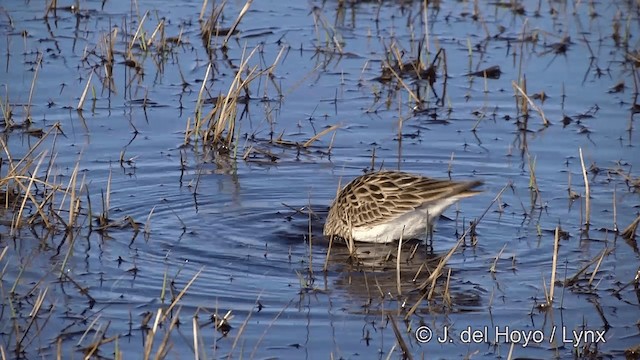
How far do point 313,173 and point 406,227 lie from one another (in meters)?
1.53

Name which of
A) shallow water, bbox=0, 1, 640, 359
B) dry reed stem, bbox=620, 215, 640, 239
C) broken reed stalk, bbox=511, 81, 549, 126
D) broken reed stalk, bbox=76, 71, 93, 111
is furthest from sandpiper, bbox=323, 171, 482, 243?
broken reed stalk, bbox=76, 71, 93, 111

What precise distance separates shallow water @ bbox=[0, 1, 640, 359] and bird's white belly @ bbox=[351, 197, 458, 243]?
12 cm

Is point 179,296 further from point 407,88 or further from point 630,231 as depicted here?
point 407,88

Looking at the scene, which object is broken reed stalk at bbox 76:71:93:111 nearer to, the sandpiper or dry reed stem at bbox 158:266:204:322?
the sandpiper

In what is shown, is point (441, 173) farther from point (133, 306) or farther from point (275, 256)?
point (133, 306)

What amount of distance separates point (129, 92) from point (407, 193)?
390 centimetres

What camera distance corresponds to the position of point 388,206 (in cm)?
924

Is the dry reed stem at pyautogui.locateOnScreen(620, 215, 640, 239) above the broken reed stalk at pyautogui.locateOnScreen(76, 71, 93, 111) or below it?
below

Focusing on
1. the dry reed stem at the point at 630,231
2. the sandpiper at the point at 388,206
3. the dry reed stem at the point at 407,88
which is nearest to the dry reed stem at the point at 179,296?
the sandpiper at the point at 388,206

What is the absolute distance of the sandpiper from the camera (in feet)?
29.6

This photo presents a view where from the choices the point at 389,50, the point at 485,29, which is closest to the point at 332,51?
the point at 389,50

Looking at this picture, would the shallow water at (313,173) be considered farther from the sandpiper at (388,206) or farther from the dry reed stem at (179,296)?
the sandpiper at (388,206)

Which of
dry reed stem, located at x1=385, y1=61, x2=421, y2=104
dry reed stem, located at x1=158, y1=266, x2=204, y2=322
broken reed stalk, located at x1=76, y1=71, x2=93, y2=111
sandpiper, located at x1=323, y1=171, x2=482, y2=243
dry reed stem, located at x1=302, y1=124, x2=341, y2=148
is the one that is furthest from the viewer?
dry reed stem, located at x1=385, y1=61, x2=421, y2=104

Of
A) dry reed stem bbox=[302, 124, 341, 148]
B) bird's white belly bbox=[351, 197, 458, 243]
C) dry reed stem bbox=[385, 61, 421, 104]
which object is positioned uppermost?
dry reed stem bbox=[385, 61, 421, 104]
